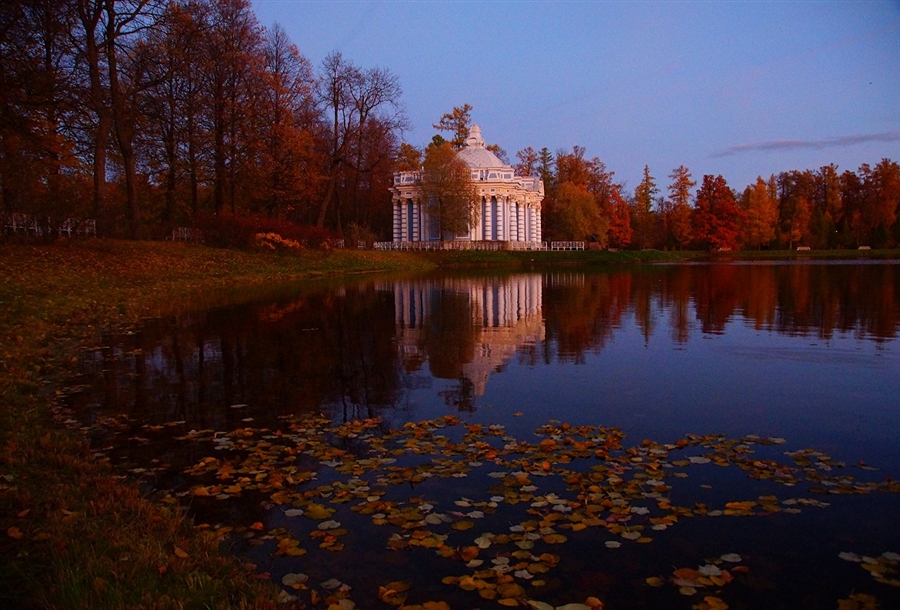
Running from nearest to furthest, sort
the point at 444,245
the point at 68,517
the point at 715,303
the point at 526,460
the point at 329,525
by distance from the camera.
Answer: the point at 68,517
the point at 329,525
the point at 526,460
the point at 715,303
the point at 444,245

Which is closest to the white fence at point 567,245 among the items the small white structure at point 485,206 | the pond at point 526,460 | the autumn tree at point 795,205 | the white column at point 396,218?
the small white structure at point 485,206

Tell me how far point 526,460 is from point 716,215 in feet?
298

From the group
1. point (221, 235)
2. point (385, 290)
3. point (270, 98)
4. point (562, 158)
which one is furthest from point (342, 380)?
point (562, 158)

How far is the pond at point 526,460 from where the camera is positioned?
430cm

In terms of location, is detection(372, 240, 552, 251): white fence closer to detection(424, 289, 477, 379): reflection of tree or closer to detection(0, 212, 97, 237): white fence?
detection(0, 212, 97, 237): white fence

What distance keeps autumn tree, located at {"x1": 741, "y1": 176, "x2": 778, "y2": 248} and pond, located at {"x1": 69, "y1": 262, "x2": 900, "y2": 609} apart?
8754 centimetres

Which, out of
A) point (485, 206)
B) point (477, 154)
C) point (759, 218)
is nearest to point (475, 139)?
point (477, 154)

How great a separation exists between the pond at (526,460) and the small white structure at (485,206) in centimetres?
6349

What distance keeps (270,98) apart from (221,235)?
422 inches

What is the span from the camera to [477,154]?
83000 mm

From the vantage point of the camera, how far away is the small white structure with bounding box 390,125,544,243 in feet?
252

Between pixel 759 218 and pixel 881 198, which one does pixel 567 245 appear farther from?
pixel 881 198

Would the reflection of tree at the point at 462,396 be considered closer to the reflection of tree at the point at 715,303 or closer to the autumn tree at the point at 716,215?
the reflection of tree at the point at 715,303

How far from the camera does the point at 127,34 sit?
28.4 m
